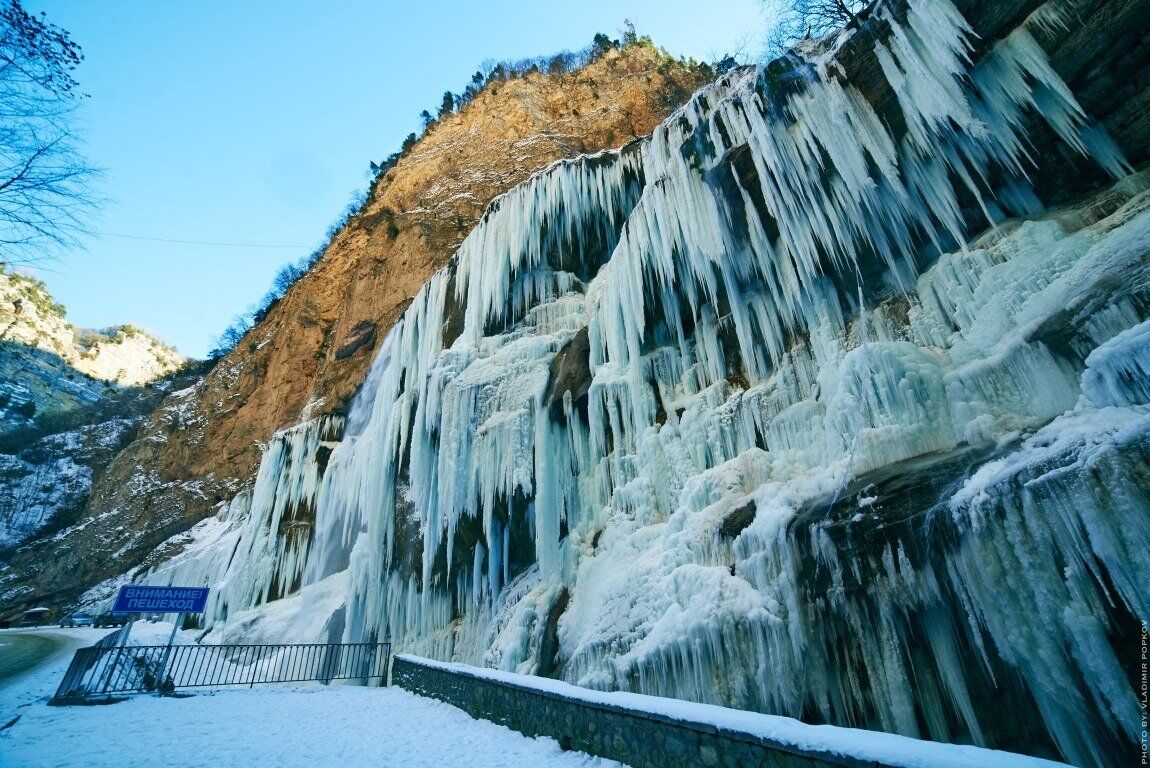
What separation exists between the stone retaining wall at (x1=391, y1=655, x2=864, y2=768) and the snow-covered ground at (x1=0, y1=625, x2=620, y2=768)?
116 millimetres

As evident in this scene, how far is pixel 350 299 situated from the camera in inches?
966

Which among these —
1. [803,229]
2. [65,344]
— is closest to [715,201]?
[803,229]

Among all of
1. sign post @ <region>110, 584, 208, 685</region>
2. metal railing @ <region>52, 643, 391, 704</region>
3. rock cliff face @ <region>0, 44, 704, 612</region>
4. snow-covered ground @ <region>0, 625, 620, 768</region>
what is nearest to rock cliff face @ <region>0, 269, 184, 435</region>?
rock cliff face @ <region>0, 44, 704, 612</region>

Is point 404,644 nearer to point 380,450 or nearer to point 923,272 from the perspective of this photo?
point 380,450

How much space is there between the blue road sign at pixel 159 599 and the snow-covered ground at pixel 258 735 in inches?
54.6

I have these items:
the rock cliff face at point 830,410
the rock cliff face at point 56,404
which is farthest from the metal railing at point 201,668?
the rock cliff face at point 56,404

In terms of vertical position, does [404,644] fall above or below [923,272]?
below

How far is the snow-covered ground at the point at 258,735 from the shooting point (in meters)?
4.23

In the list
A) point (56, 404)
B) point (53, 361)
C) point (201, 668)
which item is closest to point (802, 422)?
point (201, 668)

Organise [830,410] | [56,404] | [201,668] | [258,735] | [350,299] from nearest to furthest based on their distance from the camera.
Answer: [258,735] < [830,410] < [201,668] < [350,299] < [56,404]

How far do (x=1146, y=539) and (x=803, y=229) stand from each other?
5.87 metres

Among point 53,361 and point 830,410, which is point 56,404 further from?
point 830,410

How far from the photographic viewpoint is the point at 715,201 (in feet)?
29.2

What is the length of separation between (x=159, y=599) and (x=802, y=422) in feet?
34.3
